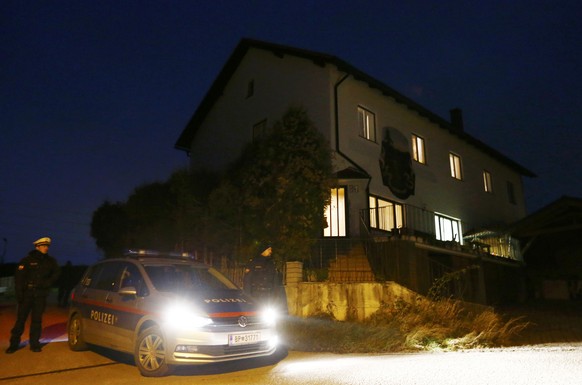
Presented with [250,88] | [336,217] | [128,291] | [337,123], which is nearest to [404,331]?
[128,291]

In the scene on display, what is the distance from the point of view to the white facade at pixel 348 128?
15.3m

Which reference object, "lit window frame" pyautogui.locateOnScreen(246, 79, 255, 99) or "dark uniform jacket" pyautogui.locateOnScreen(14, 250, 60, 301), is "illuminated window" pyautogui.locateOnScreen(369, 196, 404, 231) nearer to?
"lit window frame" pyautogui.locateOnScreen(246, 79, 255, 99)

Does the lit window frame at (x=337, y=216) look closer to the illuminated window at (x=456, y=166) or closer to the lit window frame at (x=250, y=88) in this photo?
the lit window frame at (x=250, y=88)

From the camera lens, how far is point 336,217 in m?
14.8

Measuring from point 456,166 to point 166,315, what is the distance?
62.2ft

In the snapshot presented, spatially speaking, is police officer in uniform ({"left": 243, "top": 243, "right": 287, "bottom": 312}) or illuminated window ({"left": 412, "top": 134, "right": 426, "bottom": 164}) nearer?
police officer in uniform ({"left": 243, "top": 243, "right": 287, "bottom": 312})

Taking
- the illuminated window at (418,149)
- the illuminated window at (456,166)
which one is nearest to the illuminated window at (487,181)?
the illuminated window at (456,166)

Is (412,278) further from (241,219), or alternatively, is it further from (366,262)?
(241,219)

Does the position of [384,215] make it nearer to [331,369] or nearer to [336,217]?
[336,217]

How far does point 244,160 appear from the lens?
13.6m

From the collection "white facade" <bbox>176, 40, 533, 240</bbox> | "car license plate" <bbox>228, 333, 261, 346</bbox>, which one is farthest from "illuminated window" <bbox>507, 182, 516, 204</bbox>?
"car license plate" <bbox>228, 333, 261, 346</bbox>

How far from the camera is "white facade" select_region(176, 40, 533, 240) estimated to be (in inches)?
603

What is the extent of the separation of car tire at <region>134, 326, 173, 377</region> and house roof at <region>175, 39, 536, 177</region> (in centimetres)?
1163

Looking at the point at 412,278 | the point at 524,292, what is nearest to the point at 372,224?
the point at 412,278
